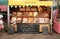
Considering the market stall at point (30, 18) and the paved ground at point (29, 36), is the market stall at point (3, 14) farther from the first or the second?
the paved ground at point (29, 36)

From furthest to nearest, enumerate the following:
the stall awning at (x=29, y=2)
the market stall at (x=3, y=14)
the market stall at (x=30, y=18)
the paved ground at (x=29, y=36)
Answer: the market stall at (x=3, y=14) → the market stall at (x=30, y=18) → the stall awning at (x=29, y=2) → the paved ground at (x=29, y=36)

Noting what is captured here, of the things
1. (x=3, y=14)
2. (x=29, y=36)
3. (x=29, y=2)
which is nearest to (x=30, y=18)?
(x=29, y=2)

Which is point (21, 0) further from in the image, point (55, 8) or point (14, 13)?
point (55, 8)

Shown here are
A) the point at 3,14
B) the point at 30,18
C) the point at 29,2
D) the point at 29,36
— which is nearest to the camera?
the point at 29,36

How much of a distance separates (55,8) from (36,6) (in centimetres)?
140

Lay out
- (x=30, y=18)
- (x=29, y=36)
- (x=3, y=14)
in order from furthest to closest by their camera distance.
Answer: (x=3, y=14) → (x=30, y=18) → (x=29, y=36)

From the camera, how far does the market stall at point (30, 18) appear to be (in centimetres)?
861

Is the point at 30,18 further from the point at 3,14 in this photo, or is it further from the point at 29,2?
the point at 3,14

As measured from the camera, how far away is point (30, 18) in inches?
348

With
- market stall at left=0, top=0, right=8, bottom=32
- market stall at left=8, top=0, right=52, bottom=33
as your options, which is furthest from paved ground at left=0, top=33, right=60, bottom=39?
market stall at left=0, top=0, right=8, bottom=32

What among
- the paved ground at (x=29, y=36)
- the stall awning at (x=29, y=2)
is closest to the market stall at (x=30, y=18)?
the stall awning at (x=29, y=2)

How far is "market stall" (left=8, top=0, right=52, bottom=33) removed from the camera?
339 inches

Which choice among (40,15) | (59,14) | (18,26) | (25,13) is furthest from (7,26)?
(59,14)

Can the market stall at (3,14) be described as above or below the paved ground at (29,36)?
above
